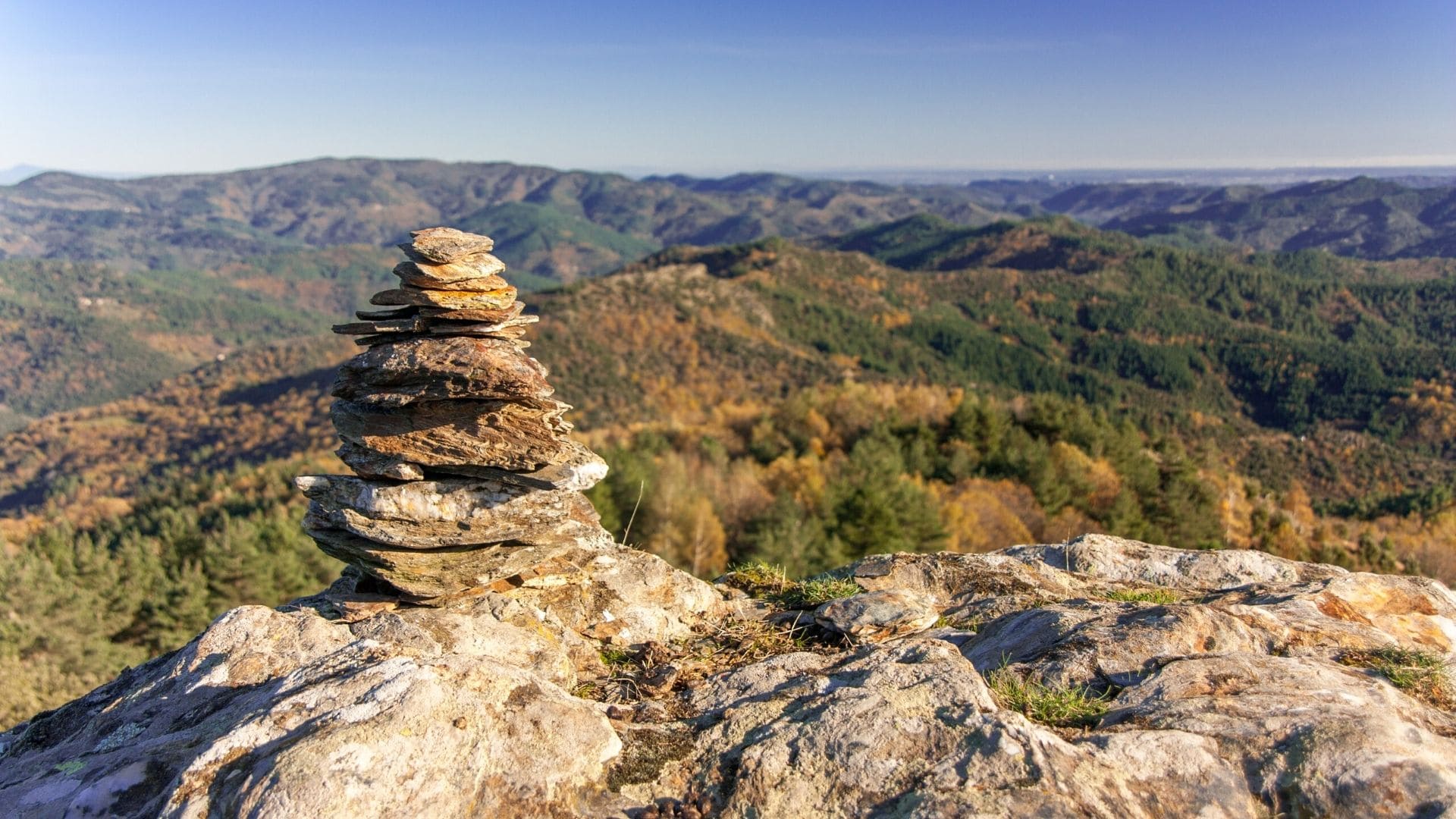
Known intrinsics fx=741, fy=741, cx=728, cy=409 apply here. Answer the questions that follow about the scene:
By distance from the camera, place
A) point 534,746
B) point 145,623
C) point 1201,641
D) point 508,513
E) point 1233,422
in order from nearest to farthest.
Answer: point 534,746 → point 1201,641 → point 508,513 → point 145,623 → point 1233,422

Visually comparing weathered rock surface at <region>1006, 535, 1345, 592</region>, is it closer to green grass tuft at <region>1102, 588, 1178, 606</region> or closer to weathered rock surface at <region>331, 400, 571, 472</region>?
green grass tuft at <region>1102, 588, 1178, 606</region>

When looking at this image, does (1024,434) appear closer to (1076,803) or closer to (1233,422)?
(1076,803)

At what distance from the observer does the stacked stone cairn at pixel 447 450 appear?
7977 mm

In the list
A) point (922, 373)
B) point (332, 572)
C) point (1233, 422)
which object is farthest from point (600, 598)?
point (1233, 422)

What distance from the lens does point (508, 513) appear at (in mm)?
8156

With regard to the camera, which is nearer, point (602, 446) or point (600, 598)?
point (600, 598)

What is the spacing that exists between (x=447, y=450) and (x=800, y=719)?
5.21 meters

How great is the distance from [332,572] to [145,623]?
9223 mm

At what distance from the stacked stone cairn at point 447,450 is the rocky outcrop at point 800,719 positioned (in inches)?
35.2

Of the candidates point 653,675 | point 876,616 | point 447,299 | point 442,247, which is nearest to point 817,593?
point 876,616

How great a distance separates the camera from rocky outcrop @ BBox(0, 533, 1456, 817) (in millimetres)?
3879

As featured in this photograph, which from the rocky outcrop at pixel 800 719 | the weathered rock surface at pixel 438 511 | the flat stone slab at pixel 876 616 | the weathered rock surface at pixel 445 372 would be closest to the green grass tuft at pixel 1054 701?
the rocky outcrop at pixel 800 719

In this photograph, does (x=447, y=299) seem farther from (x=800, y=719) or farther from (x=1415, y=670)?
(x=1415, y=670)

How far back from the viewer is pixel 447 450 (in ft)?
26.9
